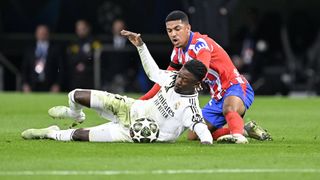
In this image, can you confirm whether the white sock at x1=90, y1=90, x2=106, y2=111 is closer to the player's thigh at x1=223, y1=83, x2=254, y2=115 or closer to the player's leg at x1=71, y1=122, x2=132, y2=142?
the player's leg at x1=71, y1=122, x2=132, y2=142

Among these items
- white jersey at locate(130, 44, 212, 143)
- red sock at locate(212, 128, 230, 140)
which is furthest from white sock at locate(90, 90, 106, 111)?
red sock at locate(212, 128, 230, 140)

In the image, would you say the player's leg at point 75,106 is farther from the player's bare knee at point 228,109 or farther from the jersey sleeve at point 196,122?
the player's bare knee at point 228,109

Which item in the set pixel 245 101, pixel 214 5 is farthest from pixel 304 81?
pixel 245 101

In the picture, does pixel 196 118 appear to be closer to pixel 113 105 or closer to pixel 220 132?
pixel 113 105

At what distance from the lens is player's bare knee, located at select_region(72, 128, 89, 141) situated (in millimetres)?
14008

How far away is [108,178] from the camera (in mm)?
10477

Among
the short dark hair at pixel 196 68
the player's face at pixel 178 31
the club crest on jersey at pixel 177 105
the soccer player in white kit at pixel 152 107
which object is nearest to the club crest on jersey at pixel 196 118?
the soccer player in white kit at pixel 152 107

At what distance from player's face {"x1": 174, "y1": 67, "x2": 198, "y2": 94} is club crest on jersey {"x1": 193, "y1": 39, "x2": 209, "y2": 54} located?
0.85m

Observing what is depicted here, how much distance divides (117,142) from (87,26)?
14.1 m

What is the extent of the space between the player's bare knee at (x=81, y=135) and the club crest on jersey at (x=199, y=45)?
176 cm

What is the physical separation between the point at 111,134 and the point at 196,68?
1459 millimetres

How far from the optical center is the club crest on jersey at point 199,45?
14156 mm

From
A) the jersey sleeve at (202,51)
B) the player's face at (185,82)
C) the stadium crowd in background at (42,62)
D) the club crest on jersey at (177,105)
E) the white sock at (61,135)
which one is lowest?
the stadium crowd in background at (42,62)

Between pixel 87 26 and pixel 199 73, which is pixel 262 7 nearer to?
pixel 87 26
